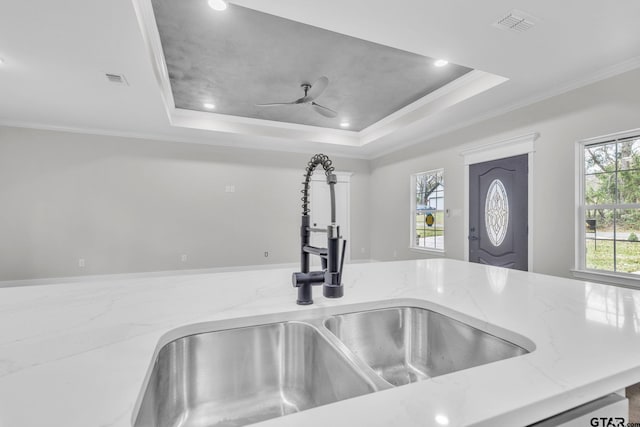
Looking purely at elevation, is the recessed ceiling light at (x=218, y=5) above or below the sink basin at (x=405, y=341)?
above

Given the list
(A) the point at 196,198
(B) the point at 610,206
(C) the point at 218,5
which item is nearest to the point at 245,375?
(C) the point at 218,5

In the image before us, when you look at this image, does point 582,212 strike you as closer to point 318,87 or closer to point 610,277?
point 610,277

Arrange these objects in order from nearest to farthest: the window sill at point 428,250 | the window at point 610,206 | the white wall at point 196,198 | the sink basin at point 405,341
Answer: the sink basin at point 405,341
the window at point 610,206
the white wall at point 196,198
the window sill at point 428,250

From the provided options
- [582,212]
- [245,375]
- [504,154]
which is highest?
[504,154]

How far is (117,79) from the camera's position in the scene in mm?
3158

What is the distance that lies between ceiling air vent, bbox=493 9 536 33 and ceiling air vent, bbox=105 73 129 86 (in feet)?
11.6

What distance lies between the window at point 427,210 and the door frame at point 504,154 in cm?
54

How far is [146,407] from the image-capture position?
1.82 ft

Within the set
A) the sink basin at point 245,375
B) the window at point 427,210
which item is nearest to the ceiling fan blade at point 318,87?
the window at point 427,210

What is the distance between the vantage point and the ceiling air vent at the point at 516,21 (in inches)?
87.3

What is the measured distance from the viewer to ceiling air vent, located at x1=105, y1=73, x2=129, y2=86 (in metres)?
3.08

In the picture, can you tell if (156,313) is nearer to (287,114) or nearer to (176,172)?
(287,114)

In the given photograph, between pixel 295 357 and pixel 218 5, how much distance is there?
2.74 meters

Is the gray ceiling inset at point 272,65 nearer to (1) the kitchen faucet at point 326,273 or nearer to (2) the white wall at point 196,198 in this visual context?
(2) the white wall at point 196,198
